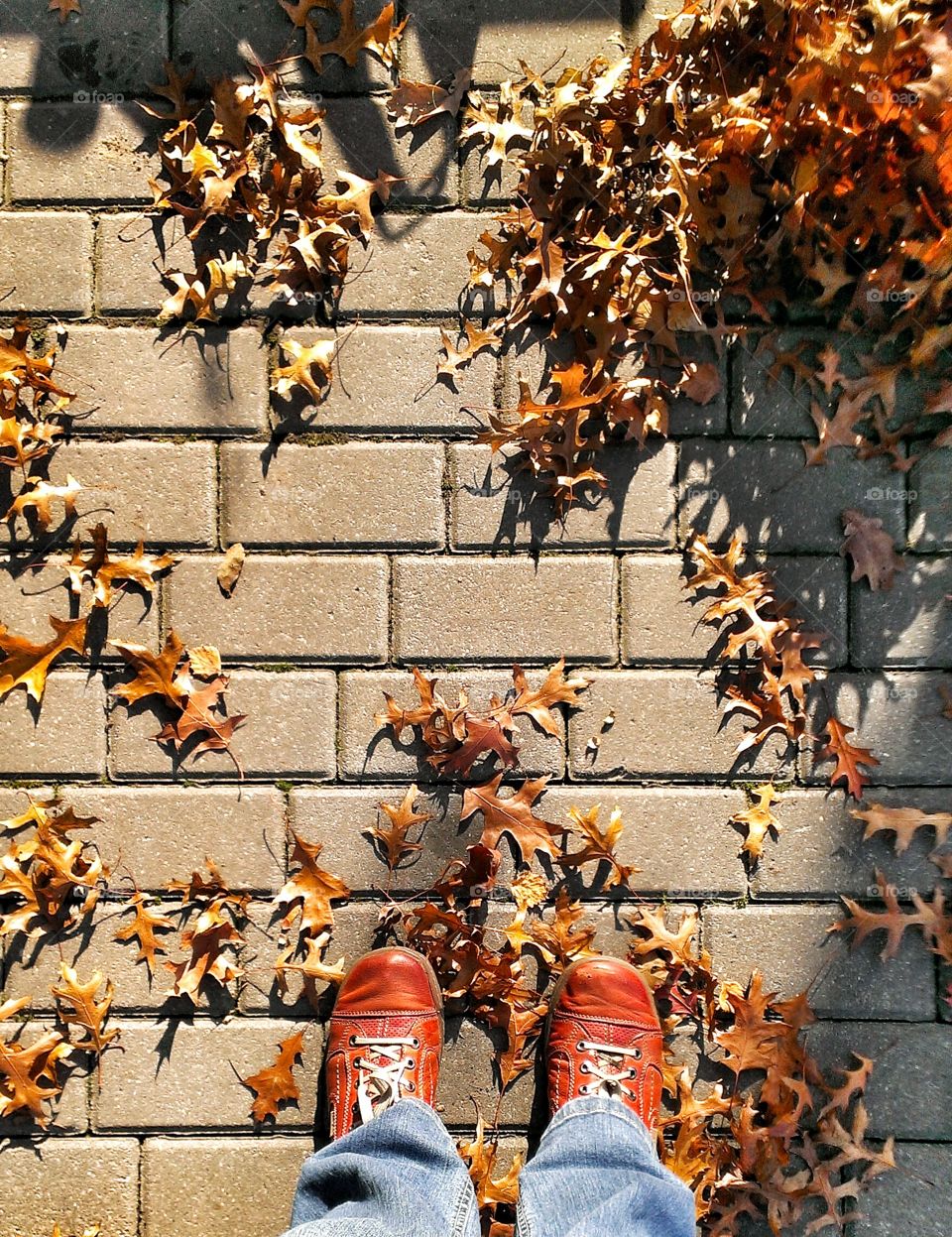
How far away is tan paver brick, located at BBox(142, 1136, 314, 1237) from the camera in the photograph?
217 centimetres

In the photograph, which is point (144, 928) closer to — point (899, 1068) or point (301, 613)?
point (301, 613)

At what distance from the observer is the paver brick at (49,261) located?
7.36 feet

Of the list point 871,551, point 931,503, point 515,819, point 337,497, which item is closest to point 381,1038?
point 515,819

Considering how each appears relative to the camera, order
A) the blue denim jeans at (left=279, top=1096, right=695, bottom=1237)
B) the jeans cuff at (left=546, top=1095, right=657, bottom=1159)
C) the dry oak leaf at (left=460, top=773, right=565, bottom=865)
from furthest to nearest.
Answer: the dry oak leaf at (left=460, top=773, right=565, bottom=865), the jeans cuff at (left=546, top=1095, right=657, bottom=1159), the blue denim jeans at (left=279, top=1096, right=695, bottom=1237)

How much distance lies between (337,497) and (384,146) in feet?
2.91

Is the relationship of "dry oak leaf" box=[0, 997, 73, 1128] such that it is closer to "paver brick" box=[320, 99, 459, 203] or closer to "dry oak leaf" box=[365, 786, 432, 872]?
"dry oak leaf" box=[365, 786, 432, 872]

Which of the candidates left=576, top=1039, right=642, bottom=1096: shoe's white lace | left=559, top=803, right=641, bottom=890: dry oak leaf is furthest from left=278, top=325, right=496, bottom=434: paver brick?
left=576, top=1039, right=642, bottom=1096: shoe's white lace

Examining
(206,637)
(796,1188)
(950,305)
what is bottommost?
(796,1188)

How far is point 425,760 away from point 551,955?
0.56 m

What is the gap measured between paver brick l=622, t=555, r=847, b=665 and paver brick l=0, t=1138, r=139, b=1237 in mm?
1740

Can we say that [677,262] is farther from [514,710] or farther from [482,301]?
[514,710]

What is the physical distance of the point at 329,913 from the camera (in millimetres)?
2184

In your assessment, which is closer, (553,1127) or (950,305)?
(553,1127)

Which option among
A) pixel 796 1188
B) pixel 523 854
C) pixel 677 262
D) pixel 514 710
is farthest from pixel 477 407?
pixel 796 1188
